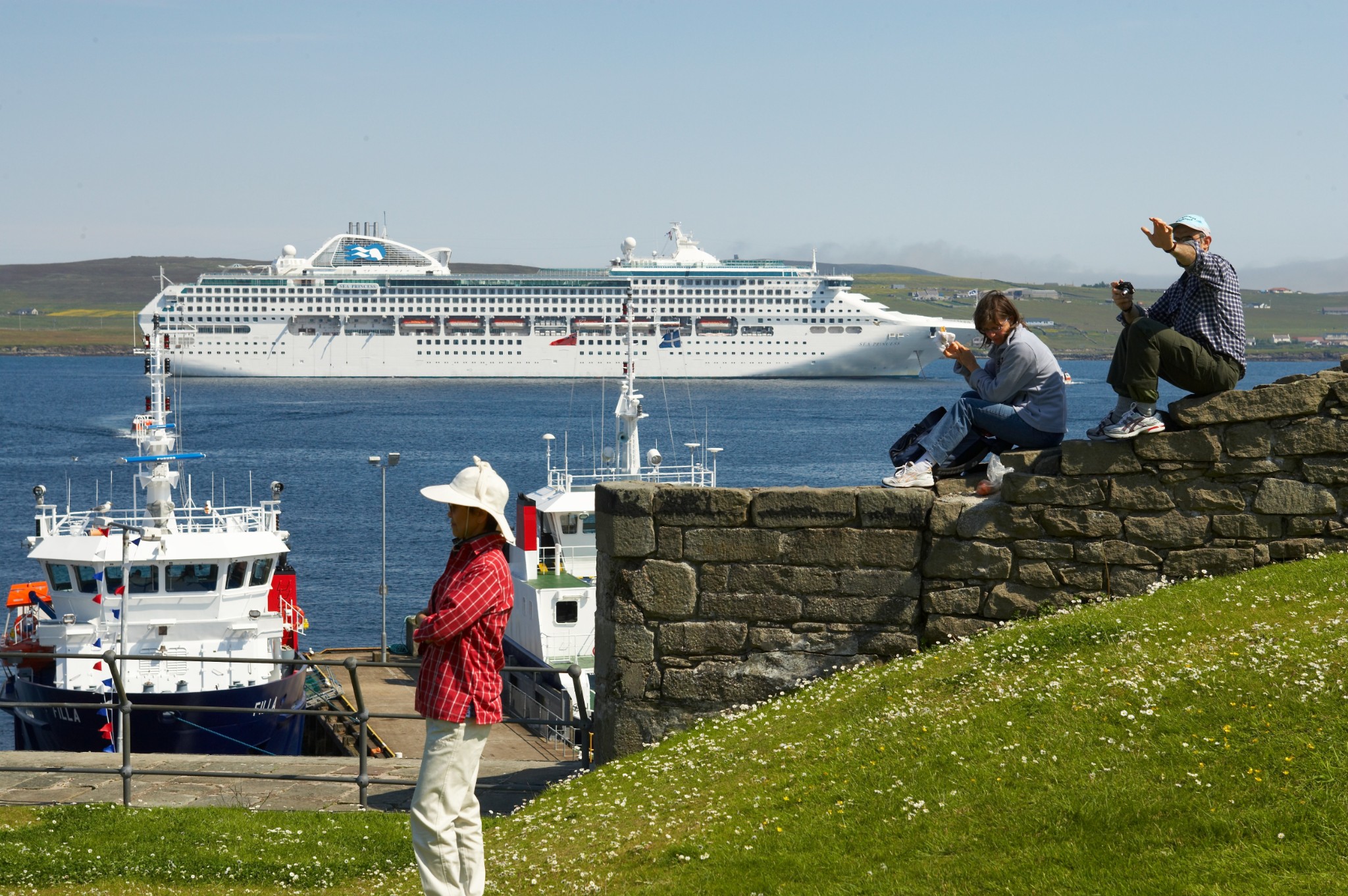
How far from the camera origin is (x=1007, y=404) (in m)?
6.69

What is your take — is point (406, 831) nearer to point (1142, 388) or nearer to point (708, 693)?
point (708, 693)

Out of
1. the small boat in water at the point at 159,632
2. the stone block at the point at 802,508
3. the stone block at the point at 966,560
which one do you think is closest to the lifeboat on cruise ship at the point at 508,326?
the small boat in water at the point at 159,632

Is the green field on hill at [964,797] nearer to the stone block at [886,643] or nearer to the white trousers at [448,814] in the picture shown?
the stone block at [886,643]

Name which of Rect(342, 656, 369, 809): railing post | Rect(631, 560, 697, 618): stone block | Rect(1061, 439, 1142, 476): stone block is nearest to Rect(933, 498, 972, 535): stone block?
Rect(1061, 439, 1142, 476): stone block

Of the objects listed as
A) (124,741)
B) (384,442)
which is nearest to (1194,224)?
(124,741)

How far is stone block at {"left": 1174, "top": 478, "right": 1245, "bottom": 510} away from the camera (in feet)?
20.1

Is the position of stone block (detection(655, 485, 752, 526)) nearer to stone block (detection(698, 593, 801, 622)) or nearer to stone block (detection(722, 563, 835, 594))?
stone block (detection(722, 563, 835, 594))

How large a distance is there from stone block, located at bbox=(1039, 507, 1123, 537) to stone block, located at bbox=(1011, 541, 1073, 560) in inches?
3.1

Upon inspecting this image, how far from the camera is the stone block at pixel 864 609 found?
637 centimetres

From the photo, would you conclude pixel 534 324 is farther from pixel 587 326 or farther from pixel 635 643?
pixel 635 643

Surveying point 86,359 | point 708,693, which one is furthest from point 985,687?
point 86,359

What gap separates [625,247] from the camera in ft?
350

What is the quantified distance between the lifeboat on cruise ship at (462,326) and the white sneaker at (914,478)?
9884cm

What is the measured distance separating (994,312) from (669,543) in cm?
194
